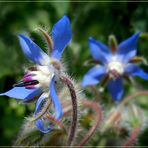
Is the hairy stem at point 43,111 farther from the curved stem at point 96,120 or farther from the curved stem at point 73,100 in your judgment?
the curved stem at point 96,120

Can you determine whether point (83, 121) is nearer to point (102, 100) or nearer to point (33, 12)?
point (102, 100)

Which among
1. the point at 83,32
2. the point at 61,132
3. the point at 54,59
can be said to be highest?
the point at 83,32

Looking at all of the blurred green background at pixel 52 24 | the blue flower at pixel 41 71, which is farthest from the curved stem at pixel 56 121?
the blurred green background at pixel 52 24

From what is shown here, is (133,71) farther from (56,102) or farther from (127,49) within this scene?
(56,102)

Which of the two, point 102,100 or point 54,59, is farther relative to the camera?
point 102,100

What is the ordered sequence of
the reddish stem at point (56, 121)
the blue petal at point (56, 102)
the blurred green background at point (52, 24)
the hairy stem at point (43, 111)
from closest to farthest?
the blue petal at point (56, 102)
the hairy stem at point (43, 111)
the reddish stem at point (56, 121)
the blurred green background at point (52, 24)

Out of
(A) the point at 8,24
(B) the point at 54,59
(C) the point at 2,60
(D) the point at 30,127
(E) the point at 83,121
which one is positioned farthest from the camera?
(A) the point at 8,24

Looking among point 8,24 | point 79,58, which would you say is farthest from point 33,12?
point 79,58

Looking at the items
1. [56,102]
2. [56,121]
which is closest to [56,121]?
[56,121]
